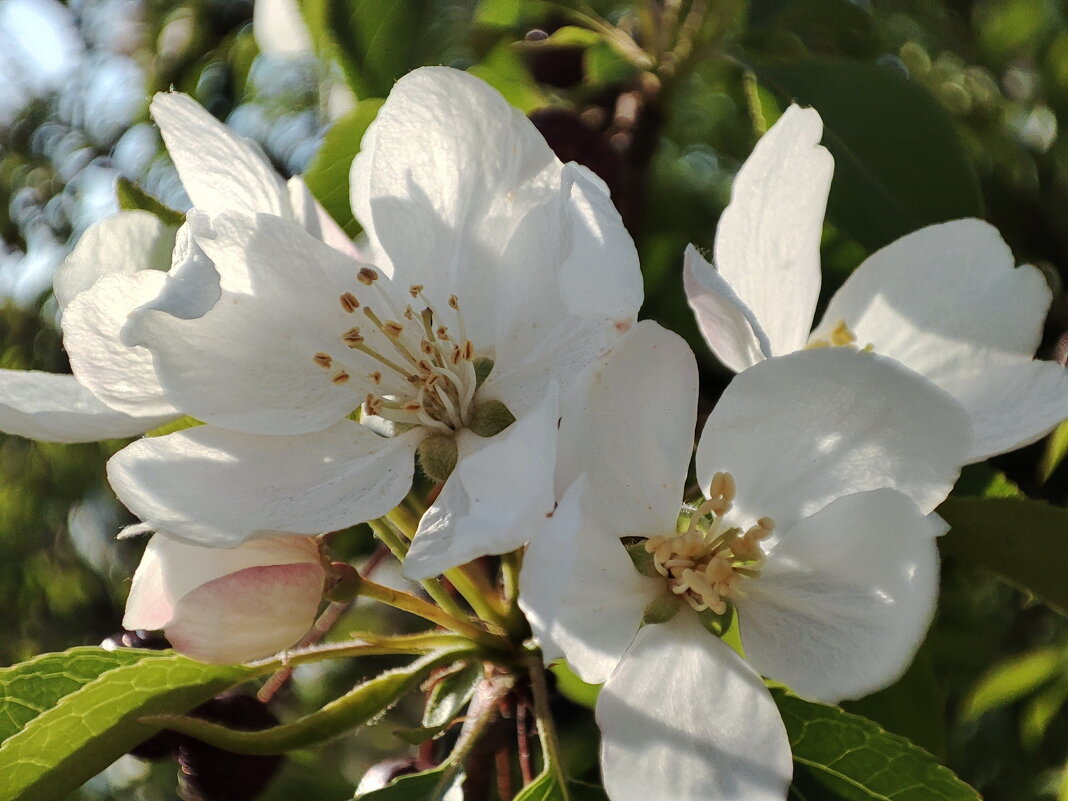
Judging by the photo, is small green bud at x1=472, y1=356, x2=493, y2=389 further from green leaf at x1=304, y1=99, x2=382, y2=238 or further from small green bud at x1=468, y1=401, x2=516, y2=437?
green leaf at x1=304, y1=99, x2=382, y2=238

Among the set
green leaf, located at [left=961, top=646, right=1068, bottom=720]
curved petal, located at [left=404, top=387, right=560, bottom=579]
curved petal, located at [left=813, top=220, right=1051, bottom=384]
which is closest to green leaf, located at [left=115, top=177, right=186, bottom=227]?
curved petal, located at [left=404, top=387, right=560, bottom=579]

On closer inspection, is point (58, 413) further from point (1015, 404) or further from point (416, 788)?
point (1015, 404)

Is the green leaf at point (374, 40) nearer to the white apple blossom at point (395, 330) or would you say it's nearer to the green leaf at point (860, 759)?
the white apple blossom at point (395, 330)

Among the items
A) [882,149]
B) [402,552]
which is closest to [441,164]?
[402,552]

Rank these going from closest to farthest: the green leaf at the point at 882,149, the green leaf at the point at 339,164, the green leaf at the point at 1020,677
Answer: the green leaf at the point at 339,164, the green leaf at the point at 882,149, the green leaf at the point at 1020,677

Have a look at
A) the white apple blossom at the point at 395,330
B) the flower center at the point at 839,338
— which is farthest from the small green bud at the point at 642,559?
the flower center at the point at 839,338

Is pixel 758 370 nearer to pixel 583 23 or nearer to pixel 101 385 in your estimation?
pixel 101 385

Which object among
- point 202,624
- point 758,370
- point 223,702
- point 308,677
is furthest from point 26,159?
point 758,370
